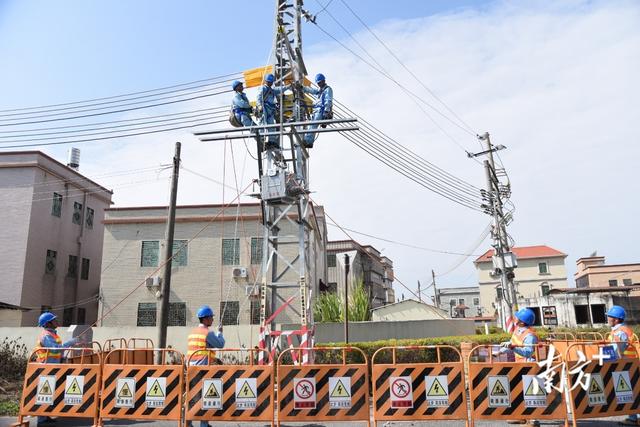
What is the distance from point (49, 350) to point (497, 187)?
20.3 m

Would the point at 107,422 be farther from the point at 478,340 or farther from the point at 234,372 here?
the point at 478,340

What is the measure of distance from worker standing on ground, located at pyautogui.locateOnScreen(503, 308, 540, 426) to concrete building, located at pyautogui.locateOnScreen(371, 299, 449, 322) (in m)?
14.4

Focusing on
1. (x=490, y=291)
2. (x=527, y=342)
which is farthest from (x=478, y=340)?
(x=490, y=291)

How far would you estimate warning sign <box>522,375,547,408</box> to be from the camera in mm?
6352

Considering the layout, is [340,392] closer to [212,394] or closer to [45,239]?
[212,394]

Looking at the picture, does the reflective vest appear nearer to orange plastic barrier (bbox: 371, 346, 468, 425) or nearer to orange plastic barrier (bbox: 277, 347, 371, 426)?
orange plastic barrier (bbox: 277, 347, 371, 426)

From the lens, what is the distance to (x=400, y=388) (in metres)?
6.53

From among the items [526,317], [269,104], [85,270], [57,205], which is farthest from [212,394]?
[85,270]

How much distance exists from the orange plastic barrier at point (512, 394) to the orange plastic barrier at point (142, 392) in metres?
4.57

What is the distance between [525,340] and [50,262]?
78.9 feet

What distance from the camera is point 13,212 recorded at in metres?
21.7

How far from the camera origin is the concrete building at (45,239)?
831 inches

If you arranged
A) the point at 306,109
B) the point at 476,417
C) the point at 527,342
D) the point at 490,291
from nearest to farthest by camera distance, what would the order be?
the point at 476,417, the point at 527,342, the point at 306,109, the point at 490,291

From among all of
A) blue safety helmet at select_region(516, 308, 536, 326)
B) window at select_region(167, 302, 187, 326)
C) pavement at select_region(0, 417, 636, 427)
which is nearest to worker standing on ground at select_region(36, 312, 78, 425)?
pavement at select_region(0, 417, 636, 427)
